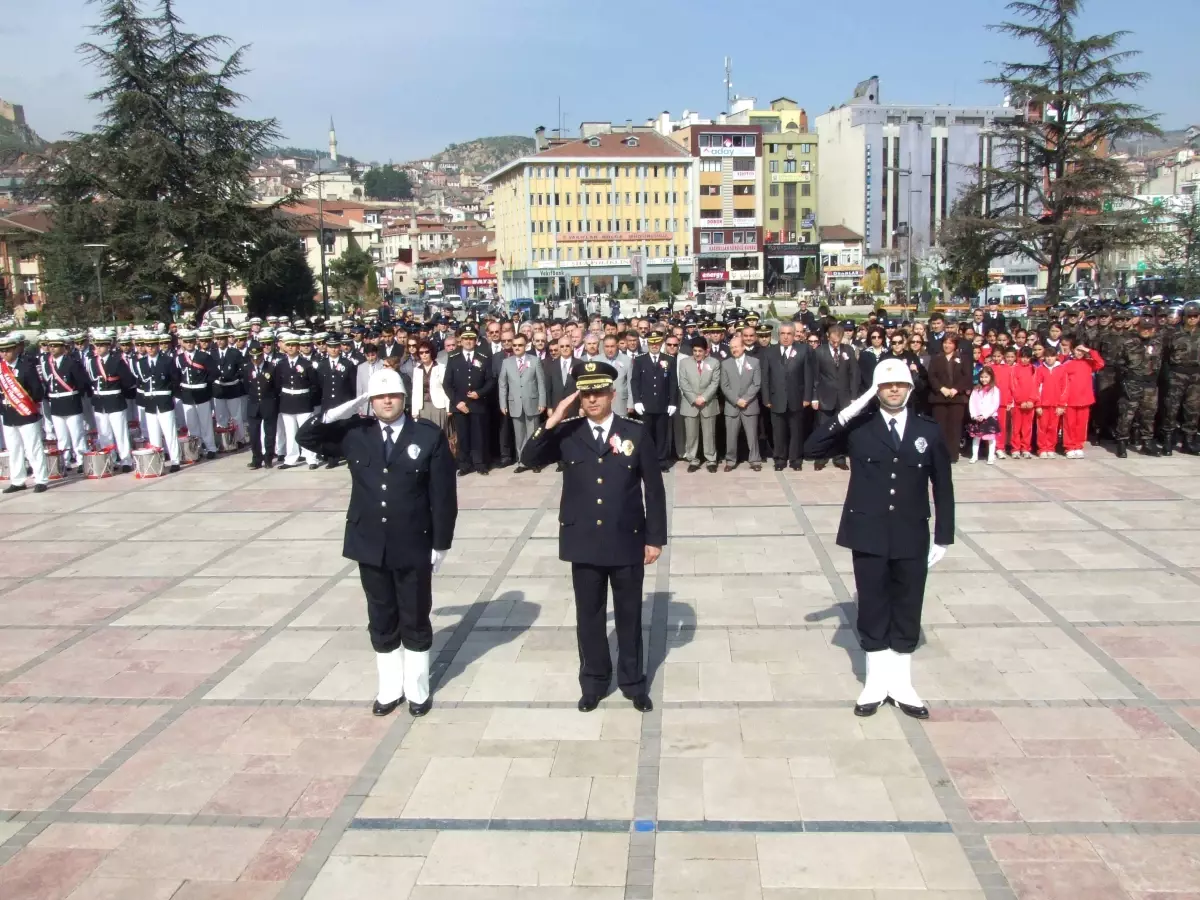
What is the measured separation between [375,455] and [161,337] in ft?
32.2

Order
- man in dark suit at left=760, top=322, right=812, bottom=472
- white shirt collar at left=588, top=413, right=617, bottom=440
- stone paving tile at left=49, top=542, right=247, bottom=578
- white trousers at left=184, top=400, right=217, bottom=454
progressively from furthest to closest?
white trousers at left=184, top=400, right=217, bottom=454 < man in dark suit at left=760, top=322, right=812, bottom=472 < stone paving tile at left=49, top=542, right=247, bottom=578 < white shirt collar at left=588, top=413, right=617, bottom=440

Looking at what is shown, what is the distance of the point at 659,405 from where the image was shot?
13.0 meters

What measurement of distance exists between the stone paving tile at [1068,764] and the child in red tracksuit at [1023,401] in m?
8.36

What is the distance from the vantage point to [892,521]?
5.57 meters

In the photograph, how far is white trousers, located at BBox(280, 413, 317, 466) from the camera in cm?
1445

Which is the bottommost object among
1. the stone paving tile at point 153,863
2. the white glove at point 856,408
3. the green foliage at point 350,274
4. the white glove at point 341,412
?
the stone paving tile at point 153,863

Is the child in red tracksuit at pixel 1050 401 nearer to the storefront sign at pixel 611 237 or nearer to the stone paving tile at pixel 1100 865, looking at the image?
the stone paving tile at pixel 1100 865

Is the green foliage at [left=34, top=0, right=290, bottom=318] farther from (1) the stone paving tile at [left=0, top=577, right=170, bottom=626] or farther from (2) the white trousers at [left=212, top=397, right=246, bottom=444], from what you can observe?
(1) the stone paving tile at [left=0, top=577, right=170, bottom=626]

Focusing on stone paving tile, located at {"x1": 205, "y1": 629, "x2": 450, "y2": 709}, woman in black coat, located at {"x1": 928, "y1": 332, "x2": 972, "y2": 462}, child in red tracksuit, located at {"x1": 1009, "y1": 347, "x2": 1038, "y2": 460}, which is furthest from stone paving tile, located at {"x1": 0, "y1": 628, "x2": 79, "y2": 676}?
child in red tracksuit, located at {"x1": 1009, "y1": 347, "x2": 1038, "y2": 460}

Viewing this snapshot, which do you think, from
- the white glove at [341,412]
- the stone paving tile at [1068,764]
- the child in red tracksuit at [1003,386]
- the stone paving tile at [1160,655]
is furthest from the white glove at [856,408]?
the child in red tracksuit at [1003,386]

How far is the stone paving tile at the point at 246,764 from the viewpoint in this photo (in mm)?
5031

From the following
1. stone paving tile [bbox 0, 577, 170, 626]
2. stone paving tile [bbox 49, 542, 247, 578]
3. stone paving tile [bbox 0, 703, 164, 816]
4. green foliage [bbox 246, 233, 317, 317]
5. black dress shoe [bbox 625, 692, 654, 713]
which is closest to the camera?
stone paving tile [bbox 0, 703, 164, 816]

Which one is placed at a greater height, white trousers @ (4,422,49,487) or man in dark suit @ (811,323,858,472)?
man in dark suit @ (811,323,858,472)

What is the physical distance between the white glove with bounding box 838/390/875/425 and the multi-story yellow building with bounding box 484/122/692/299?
80.9m
